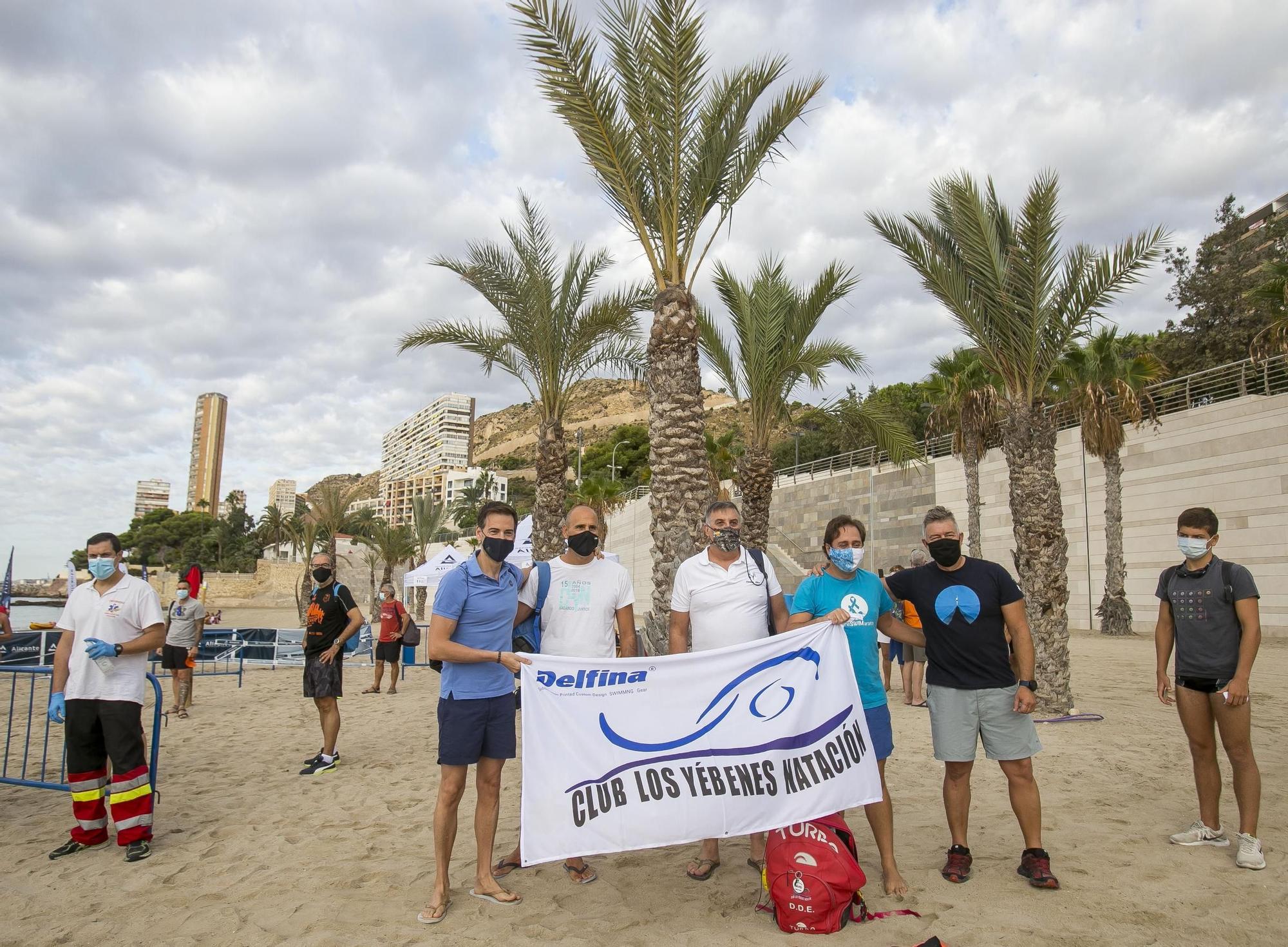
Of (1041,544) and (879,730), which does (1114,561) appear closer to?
(1041,544)

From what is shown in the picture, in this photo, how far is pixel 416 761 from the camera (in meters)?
7.46

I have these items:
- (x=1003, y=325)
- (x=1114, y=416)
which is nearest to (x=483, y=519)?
(x=1003, y=325)

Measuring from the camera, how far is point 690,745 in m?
3.85

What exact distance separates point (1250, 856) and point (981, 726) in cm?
159

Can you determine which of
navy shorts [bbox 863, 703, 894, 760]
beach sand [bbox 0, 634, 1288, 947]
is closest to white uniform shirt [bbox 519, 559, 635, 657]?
beach sand [bbox 0, 634, 1288, 947]

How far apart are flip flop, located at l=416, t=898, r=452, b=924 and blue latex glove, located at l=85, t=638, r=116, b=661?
2.58 metres

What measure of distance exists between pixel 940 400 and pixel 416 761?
23.4 meters

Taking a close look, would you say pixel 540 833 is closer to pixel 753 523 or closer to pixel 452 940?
pixel 452 940

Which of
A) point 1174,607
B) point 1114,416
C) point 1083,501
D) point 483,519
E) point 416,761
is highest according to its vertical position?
point 1114,416

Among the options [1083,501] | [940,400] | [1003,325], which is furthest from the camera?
[940,400]

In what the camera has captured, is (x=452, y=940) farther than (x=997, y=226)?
No

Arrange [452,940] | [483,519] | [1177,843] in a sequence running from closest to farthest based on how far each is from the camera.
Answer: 1. [452,940]
2. [483,519]
3. [1177,843]

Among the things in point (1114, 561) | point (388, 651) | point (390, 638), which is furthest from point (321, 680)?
point (1114, 561)

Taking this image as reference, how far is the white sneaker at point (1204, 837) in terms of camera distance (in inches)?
177
